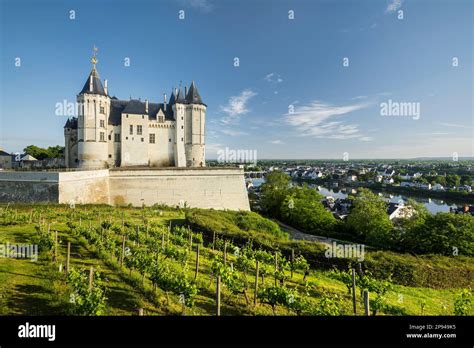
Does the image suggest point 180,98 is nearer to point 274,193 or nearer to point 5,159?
point 274,193

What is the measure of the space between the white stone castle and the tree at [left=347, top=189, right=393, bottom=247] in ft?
77.1

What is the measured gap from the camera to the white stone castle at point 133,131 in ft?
108

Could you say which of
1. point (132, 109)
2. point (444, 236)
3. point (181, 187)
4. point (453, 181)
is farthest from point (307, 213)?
point (453, 181)

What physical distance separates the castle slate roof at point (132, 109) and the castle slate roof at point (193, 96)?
364cm

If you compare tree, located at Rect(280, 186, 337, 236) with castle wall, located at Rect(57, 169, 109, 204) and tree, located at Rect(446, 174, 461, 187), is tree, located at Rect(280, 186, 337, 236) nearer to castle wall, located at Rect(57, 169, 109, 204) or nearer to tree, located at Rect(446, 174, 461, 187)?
castle wall, located at Rect(57, 169, 109, 204)

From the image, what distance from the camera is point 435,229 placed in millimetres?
18047

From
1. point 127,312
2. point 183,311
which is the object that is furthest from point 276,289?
point 127,312

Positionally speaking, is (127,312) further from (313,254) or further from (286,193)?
(286,193)

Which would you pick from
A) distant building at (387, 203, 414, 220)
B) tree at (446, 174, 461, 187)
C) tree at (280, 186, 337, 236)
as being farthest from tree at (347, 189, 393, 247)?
tree at (446, 174, 461, 187)

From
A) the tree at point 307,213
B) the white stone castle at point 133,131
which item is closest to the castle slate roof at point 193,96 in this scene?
the white stone castle at point 133,131

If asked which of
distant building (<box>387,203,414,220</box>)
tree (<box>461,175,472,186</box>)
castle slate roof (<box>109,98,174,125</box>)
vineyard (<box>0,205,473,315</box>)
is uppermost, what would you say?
castle slate roof (<box>109,98,174,125</box>)

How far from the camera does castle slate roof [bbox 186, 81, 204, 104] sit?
3950cm

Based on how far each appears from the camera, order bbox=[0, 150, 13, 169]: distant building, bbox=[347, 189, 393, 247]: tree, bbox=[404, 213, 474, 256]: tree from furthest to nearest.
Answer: bbox=[0, 150, 13, 169]: distant building, bbox=[347, 189, 393, 247]: tree, bbox=[404, 213, 474, 256]: tree
